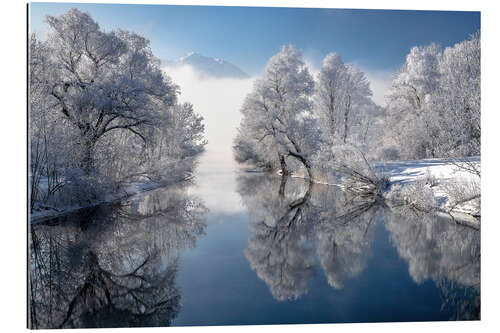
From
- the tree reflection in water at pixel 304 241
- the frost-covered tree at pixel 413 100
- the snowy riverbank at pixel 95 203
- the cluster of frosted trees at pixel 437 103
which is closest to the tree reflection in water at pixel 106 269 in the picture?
the snowy riverbank at pixel 95 203

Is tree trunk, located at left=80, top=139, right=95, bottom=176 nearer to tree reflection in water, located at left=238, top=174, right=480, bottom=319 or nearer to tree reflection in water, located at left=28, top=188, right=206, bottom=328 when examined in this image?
tree reflection in water, located at left=28, top=188, right=206, bottom=328

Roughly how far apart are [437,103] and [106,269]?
14.9 m

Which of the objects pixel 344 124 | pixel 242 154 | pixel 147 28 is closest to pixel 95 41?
pixel 147 28

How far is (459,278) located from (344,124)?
19.3 metres

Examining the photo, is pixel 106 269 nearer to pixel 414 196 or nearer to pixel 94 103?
pixel 94 103

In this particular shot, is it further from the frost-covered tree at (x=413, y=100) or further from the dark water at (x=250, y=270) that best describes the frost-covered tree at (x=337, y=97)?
the dark water at (x=250, y=270)

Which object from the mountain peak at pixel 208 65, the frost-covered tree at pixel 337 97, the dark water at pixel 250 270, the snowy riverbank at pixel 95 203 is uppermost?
the frost-covered tree at pixel 337 97

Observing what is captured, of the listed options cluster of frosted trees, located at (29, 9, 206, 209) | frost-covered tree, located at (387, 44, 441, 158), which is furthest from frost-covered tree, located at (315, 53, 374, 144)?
cluster of frosted trees, located at (29, 9, 206, 209)

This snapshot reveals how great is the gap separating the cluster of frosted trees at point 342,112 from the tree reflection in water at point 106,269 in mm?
8892

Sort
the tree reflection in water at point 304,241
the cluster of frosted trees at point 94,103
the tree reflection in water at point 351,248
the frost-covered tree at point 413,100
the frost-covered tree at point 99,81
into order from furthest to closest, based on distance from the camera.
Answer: the frost-covered tree at point 413,100 → the frost-covered tree at point 99,81 → the cluster of frosted trees at point 94,103 → the tree reflection in water at point 304,241 → the tree reflection in water at point 351,248

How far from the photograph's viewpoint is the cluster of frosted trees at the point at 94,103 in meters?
9.91

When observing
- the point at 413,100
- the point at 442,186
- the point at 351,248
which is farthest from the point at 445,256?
the point at 413,100

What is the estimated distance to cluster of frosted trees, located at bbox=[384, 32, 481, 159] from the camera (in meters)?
8.45
